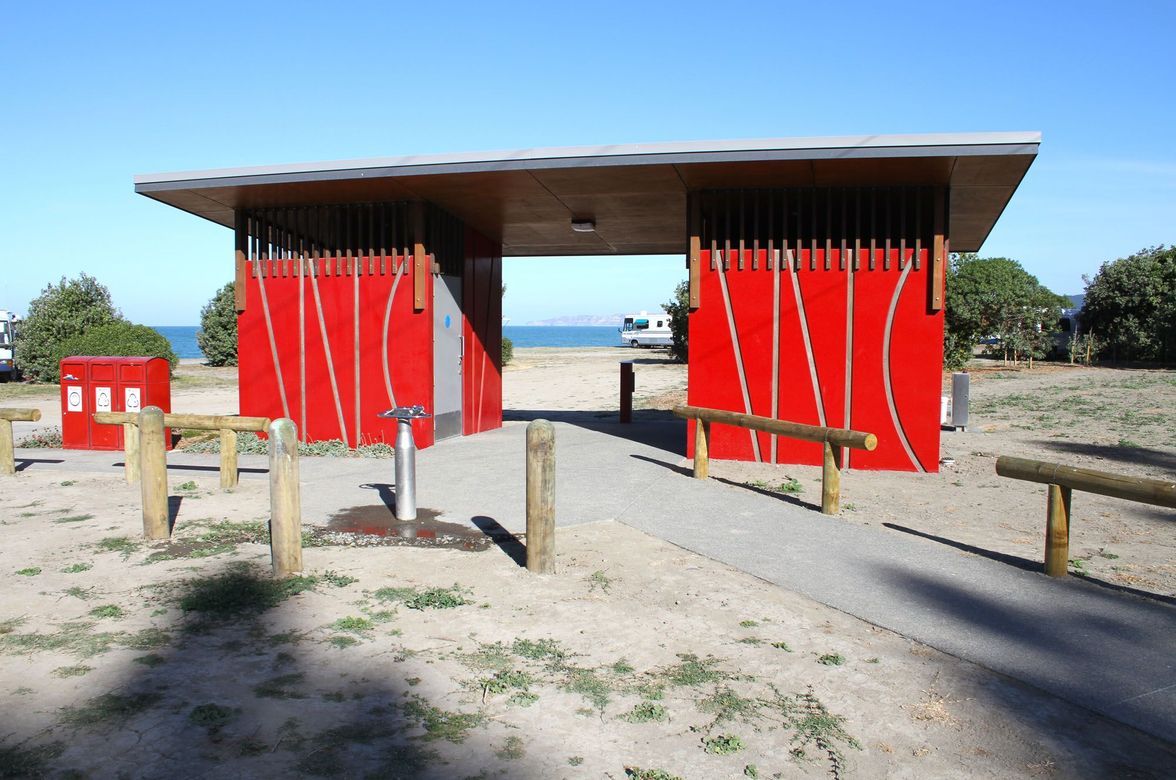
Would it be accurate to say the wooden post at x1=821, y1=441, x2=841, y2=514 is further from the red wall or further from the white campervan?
the white campervan

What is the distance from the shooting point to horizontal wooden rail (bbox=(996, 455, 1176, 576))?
5.64 metres

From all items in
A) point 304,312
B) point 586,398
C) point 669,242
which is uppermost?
point 669,242

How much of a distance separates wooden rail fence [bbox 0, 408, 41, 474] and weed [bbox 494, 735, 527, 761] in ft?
28.8

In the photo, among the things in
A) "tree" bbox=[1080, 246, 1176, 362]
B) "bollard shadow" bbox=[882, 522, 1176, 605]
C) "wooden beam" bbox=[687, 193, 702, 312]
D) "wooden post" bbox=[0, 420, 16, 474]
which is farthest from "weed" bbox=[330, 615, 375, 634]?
"tree" bbox=[1080, 246, 1176, 362]

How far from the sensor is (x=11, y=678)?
4219 mm

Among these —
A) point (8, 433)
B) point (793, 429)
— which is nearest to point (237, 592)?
point (793, 429)

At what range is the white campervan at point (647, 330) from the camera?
6291 centimetres

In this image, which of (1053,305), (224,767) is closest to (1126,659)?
(224,767)

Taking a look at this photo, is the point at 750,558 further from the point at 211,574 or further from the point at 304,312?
the point at 304,312

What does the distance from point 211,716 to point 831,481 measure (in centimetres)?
569

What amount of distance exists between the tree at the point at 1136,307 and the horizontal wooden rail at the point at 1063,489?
34935mm

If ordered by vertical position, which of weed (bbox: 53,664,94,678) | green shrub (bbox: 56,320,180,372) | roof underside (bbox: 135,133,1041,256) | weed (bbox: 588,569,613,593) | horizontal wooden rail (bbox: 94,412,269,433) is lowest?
weed (bbox: 588,569,613,593)

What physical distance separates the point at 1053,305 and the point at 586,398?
23.0 meters

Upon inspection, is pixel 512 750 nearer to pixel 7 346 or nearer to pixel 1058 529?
pixel 1058 529
